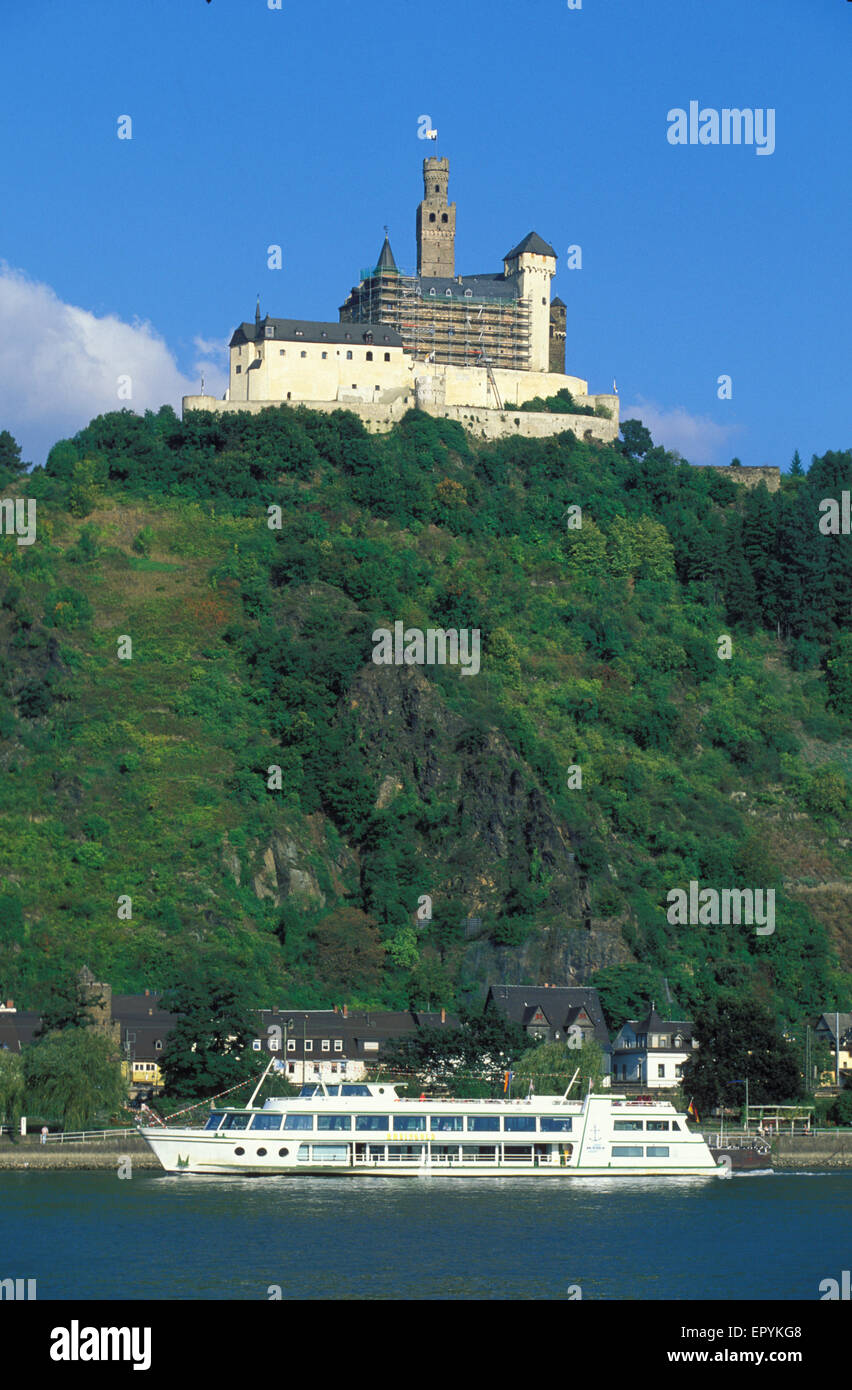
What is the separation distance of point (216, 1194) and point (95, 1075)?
14.3m

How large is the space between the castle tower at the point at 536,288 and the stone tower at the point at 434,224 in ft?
17.9

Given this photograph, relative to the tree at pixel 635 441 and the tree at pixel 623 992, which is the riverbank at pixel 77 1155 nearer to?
the tree at pixel 623 992

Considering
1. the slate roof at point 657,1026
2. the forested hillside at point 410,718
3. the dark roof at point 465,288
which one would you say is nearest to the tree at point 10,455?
the forested hillside at point 410,718

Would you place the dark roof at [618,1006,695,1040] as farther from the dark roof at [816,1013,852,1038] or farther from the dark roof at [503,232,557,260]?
the dark roof at [503,232,557,260]

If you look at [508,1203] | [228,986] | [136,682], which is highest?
[136,682]

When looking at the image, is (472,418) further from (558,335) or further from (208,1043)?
(208,1043)

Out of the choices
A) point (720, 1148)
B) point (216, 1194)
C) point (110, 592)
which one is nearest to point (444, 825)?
point (110, 592)

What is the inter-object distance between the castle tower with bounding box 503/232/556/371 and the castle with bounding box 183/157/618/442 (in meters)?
0.07

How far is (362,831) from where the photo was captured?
351 ft

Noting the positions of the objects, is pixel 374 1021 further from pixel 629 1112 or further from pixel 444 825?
pixel 629 1112

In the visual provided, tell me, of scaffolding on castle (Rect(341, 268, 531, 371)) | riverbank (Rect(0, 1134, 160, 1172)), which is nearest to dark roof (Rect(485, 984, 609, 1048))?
riverbank (Rect(0, 1134, 160, 1172))

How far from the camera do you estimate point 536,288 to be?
144 meters

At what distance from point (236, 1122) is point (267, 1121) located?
150 centimetres

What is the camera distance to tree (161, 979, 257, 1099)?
79.9 metres
